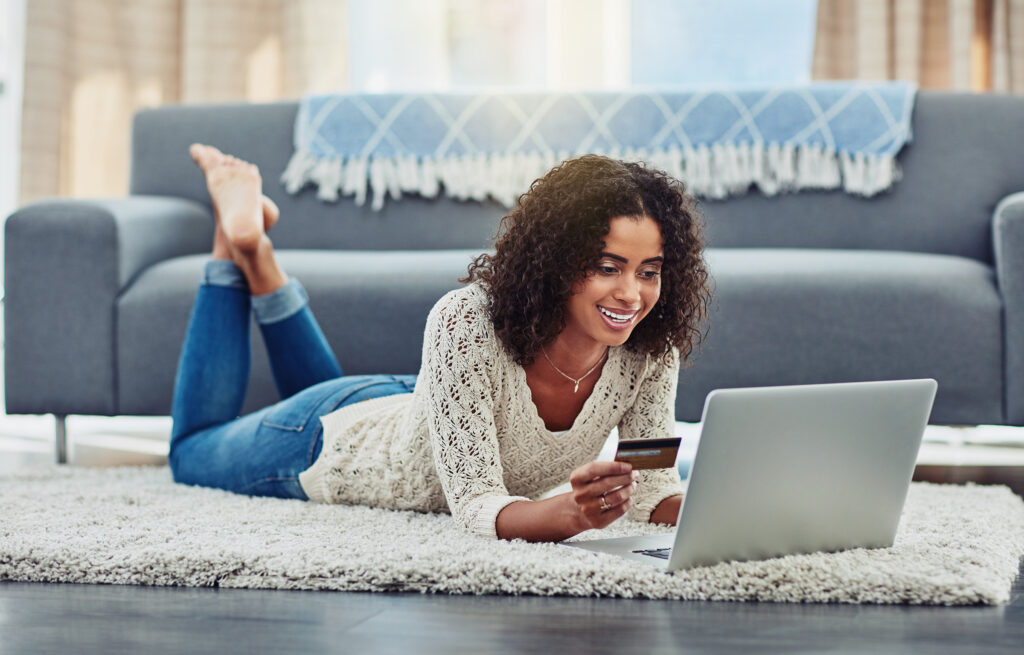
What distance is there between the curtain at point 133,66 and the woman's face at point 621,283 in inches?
117

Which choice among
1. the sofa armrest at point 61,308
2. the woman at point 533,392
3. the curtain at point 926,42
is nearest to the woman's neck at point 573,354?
the woman at point 533,392

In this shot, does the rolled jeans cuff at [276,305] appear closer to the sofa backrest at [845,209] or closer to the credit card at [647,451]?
the sofa backrest at [845,209]

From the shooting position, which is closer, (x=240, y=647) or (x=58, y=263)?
(x=240, y=647)

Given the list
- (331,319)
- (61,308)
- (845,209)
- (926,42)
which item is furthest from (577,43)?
(61,308)

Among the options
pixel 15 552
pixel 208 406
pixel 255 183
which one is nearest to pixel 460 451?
pixel 15 552

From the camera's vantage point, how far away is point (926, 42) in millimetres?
3904

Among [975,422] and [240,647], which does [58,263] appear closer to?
[240,647]

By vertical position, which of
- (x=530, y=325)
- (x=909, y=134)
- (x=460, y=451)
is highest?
(x=909, y=134)

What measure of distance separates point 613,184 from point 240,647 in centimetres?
69

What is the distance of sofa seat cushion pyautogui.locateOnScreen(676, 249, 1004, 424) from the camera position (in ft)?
6.92

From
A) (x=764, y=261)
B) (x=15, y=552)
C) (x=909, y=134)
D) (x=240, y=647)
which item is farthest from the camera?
(x=909, y=134)

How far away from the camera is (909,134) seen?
106 inches

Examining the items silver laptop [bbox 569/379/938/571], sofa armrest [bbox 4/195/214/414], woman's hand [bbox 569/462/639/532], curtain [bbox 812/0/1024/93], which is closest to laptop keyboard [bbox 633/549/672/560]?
silver laptop [bbox 569/379/938/571]

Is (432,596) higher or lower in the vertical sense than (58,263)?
lower
